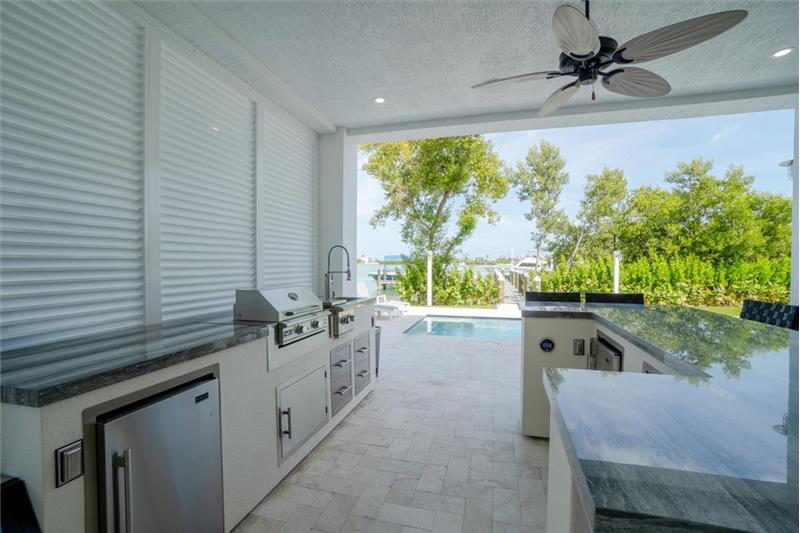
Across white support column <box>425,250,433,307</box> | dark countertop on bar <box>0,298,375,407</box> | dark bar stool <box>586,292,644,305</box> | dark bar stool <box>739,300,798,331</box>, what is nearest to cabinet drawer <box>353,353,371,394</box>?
dark countertop on bar <box>0,298,375,407</box>

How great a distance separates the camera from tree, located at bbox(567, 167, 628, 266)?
41.4 feet

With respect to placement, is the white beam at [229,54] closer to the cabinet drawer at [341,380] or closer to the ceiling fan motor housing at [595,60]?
the ceiling fan motor housing at [595,60]

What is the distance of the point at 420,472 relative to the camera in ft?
7.19

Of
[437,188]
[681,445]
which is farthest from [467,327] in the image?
[681,445]

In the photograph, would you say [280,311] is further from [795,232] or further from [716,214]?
[716,214]

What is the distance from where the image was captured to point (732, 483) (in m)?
0.48

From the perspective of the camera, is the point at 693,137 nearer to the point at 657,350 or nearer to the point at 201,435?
the point at 657,350

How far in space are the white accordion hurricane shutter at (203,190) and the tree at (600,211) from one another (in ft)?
39.3

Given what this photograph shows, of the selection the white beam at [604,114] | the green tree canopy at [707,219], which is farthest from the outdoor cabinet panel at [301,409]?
the green tree canopy at [707,219]

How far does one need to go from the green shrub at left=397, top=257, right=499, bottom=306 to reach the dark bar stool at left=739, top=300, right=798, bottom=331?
7.44 meters

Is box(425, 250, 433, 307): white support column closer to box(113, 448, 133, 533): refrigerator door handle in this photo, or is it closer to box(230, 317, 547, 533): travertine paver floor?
box(230, 317, 547, 533): travertine paver floor

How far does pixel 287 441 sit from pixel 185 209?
1688 mm

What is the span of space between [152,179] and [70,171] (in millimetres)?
437

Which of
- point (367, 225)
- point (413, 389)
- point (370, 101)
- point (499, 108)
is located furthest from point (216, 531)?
point (367, 225)
